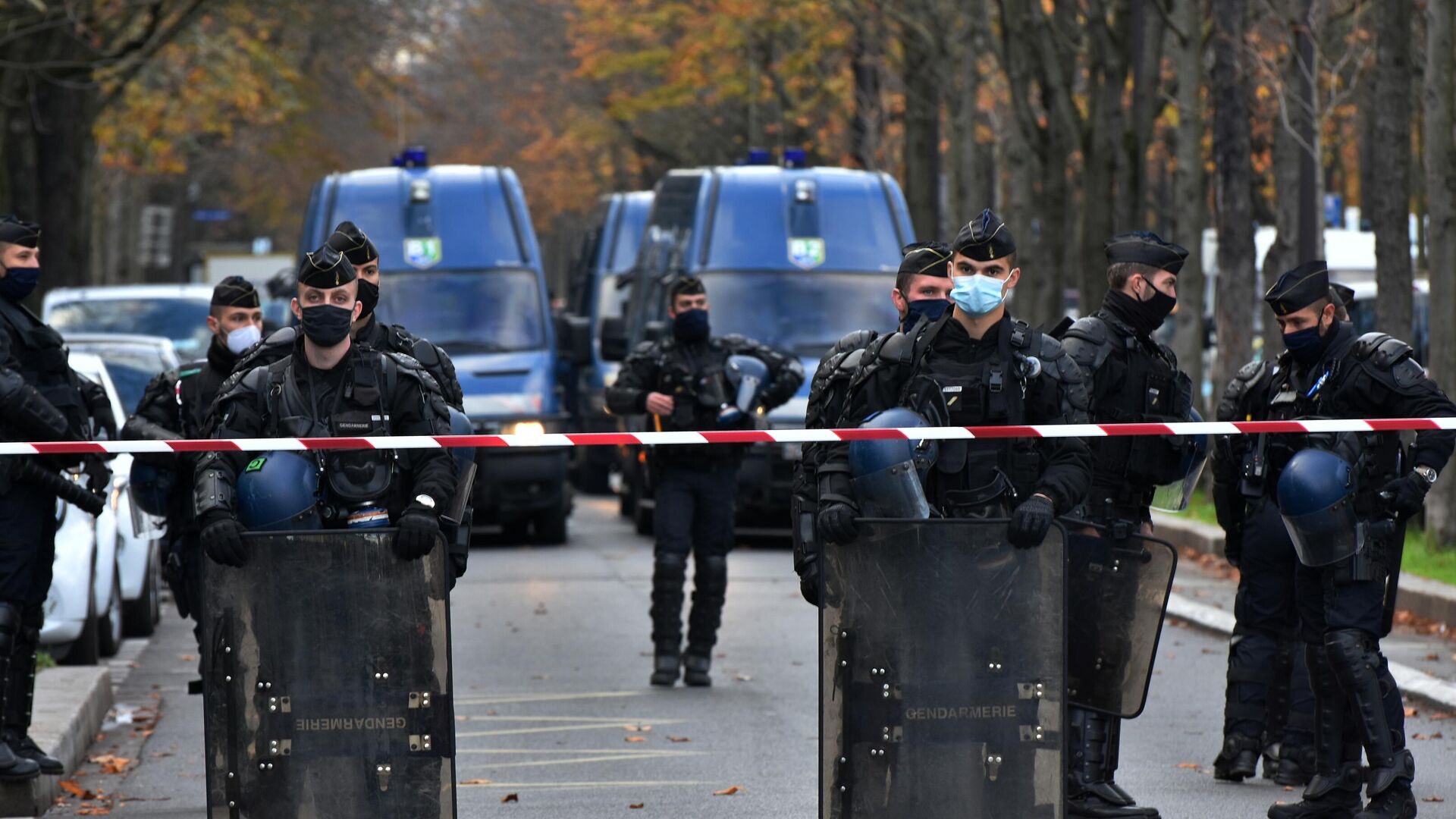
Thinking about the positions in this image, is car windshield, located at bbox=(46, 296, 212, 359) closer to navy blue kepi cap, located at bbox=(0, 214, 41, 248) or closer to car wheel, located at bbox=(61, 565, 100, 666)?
car wheel, located at bbox=(61, 565, 100, 666)

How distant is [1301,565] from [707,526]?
12.5 feet

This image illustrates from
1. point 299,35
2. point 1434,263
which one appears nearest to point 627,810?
point 1434,263

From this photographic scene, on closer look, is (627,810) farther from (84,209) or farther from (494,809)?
(84,209)

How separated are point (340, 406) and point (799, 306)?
1092 cm

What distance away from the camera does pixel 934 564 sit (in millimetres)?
5812

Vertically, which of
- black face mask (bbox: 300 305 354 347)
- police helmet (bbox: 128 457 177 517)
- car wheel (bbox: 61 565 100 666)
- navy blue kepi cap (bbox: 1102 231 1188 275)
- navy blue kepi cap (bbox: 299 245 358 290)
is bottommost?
car wheel (bbox: 61 565 100 666)

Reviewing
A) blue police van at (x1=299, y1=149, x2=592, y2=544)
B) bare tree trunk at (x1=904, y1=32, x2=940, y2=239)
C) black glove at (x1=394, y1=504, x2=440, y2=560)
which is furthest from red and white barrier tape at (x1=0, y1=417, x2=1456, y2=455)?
bare tree trunk at (x1=904, y1=32, x2=940, y2=239)

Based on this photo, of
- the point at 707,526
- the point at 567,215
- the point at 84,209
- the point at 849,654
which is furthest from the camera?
the point at 567,215

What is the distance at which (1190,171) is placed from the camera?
18281 millimetres

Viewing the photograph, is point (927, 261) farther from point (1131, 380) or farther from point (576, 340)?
point (576, 340)

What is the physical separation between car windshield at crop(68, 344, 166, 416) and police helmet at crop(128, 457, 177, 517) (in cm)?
644

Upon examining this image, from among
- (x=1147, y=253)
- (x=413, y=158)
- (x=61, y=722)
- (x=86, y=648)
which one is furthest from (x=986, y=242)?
(x=413, y=158)

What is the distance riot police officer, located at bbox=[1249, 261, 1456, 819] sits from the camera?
274 inches

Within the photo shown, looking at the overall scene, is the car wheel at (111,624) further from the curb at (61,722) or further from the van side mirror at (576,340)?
the van side mirror at (576,340)
